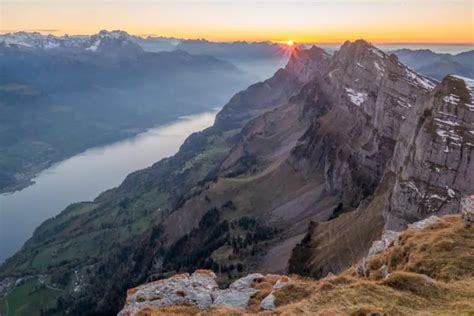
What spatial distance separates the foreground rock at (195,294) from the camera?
34.2 meters

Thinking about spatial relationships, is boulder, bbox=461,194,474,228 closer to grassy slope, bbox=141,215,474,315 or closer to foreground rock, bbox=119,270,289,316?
grassy slope, bbox=141,215,474,315

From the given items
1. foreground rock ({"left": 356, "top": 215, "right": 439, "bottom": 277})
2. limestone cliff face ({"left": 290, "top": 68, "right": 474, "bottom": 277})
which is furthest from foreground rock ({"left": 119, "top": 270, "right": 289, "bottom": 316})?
limestone cliff face ({"left": 290, "top": 68, "right": 474, "bottom": 277})

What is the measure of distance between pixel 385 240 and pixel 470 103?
6307 cm

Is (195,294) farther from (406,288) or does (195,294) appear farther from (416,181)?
(416,181)

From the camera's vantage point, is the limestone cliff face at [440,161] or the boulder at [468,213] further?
the limestone cliff face at [440,161]

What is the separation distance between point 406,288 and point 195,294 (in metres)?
14.8

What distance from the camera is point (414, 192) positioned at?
98.6 metres

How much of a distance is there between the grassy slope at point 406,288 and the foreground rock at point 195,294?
3.76 feet

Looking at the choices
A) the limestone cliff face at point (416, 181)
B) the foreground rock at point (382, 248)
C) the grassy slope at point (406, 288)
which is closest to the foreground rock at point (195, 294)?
the grassy slope at point (406, 288)

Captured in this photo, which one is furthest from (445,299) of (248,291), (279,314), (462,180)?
(462,180)

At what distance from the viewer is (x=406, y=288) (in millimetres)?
30031

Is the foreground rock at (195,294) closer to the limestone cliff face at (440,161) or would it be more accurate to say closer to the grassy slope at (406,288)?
the grassy slope at (406,288)

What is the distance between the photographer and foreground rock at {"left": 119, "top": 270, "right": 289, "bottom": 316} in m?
34.2

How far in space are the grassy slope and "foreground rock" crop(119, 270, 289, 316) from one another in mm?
1147
